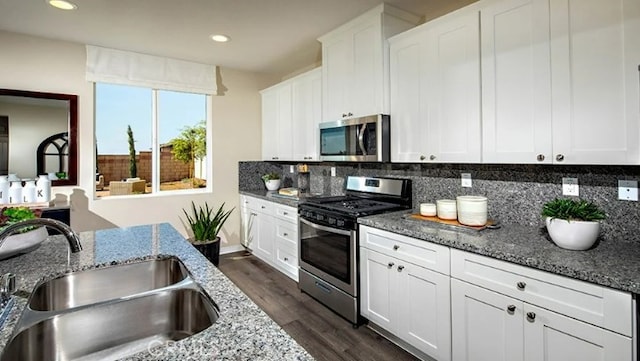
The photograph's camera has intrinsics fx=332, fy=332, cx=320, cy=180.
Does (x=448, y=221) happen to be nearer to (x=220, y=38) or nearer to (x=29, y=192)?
(x=220, y=38)

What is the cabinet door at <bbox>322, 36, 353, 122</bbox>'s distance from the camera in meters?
2.99

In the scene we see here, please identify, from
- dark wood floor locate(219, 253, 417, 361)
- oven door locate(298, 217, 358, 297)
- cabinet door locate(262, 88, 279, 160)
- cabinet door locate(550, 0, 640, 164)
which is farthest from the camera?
cabinet door locate(262, 88, 279, 160)

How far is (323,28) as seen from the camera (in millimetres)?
3090

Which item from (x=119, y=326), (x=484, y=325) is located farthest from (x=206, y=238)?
(x=484, y=325)

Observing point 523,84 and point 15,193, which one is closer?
point 523,84

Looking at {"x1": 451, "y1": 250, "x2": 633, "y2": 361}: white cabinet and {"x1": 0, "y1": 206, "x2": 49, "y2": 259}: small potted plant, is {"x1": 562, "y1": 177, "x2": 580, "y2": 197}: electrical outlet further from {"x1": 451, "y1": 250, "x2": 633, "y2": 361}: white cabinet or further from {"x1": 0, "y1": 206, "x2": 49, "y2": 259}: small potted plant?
{"x1": 0, "y1": 206, "x2": 49, "y2": 259}: small potted plant

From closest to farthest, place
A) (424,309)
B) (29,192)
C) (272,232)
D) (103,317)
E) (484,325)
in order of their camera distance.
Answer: (103,317) → (484,325) → (424,309) → (29,192) → (272,232)

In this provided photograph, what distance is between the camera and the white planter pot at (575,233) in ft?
4.98

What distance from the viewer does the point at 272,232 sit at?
3.78 m

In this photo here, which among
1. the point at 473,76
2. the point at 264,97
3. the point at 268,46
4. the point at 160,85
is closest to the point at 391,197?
the point at 473,76

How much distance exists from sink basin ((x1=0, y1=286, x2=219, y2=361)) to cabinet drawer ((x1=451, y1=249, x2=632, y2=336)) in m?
1.33

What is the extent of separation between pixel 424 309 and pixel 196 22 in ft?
9.64

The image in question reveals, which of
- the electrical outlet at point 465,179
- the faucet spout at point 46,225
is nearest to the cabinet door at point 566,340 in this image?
the electrical outlet at point 465,179

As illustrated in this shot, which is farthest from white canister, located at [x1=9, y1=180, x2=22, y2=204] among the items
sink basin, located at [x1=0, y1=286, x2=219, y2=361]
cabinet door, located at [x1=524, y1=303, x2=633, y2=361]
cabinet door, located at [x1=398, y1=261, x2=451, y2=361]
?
cabinet door, located at [x1=524, y1=303, x2=633, y2=361]
